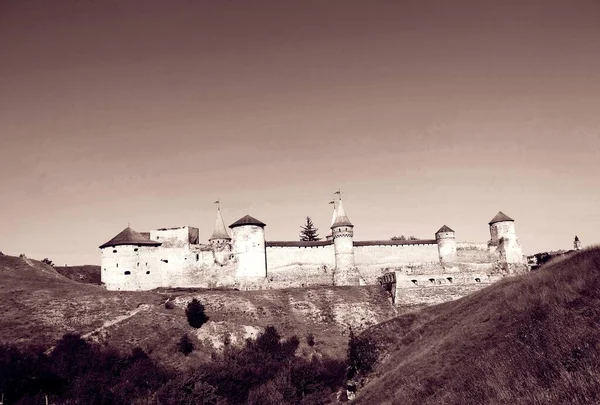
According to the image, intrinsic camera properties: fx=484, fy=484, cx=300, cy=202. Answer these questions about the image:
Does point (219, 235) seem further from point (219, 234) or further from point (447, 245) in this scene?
point (447, 245)

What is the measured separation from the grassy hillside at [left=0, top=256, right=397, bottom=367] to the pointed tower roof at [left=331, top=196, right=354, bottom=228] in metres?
8.37

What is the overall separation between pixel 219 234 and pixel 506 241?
37.0 m

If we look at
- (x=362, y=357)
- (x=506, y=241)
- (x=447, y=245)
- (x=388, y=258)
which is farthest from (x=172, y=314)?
(x=506, y=241)

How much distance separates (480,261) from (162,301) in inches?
1543

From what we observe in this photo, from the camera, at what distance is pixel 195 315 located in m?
46.4

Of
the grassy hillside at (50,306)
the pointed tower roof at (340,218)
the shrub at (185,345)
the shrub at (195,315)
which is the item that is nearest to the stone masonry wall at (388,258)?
the pointed tower roof at (340,218)

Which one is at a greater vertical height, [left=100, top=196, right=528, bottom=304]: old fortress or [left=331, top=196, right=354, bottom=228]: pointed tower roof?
[left=331, top=196, right=354, bottom=228]: pointed tower roof

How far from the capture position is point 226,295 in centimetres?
5144

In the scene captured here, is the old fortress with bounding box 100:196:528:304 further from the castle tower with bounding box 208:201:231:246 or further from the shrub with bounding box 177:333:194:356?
the shrub with bounding box 177:333:194:356

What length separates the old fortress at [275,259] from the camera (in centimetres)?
5697

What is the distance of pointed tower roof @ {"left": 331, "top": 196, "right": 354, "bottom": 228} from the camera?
196ft

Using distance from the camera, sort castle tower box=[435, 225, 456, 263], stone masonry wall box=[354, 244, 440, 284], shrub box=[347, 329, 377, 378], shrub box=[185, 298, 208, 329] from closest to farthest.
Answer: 1. shrub box=[347, 329, 377, 378]
2. shrub box=[185, 298, 208, 329]
3. stone masonry wall box=[354, 244, 440, 284]
4. castle tower box=[435, 225, 456, 263]

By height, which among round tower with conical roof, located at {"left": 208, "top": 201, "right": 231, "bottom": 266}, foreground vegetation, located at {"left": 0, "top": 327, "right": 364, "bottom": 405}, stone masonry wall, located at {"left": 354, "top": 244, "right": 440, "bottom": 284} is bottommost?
foreground vegetation, located at {"left": 0, "top": 327, "right": 364, "bottom": 405}

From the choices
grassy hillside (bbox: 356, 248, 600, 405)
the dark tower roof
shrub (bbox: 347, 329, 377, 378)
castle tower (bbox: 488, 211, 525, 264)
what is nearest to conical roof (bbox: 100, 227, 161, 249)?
the dark tower roof
